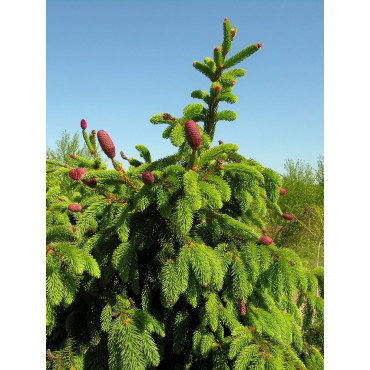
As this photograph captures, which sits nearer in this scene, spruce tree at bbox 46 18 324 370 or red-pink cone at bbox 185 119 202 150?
red-pink cone at bbox 185 119 202 150

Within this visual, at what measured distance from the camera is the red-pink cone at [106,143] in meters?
1.00

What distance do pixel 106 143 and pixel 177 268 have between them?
562 millimetres

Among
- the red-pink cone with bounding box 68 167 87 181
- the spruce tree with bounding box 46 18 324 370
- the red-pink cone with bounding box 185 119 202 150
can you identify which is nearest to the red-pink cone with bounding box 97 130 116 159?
the spruce tree with bounding box 46 18 324 370

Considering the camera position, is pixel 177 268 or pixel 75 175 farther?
pixel 177 268

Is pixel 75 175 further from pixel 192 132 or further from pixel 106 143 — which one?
pixel 192 132

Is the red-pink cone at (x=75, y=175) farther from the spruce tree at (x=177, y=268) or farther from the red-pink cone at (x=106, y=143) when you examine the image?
the red-pink cone at (x=106, y=143)

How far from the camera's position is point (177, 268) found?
3.76 feet

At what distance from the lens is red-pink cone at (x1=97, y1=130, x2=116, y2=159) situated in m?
1.00

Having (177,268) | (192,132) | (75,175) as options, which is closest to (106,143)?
(75,175)

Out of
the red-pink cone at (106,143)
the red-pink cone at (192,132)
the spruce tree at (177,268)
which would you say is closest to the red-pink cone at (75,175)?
the spruce tree at (177,268)

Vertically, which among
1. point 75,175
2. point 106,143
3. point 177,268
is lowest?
point 177,268

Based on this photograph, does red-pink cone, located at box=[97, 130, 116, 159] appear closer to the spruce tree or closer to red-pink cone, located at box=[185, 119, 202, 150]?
the spruce tree

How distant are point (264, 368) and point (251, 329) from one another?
0.20m
